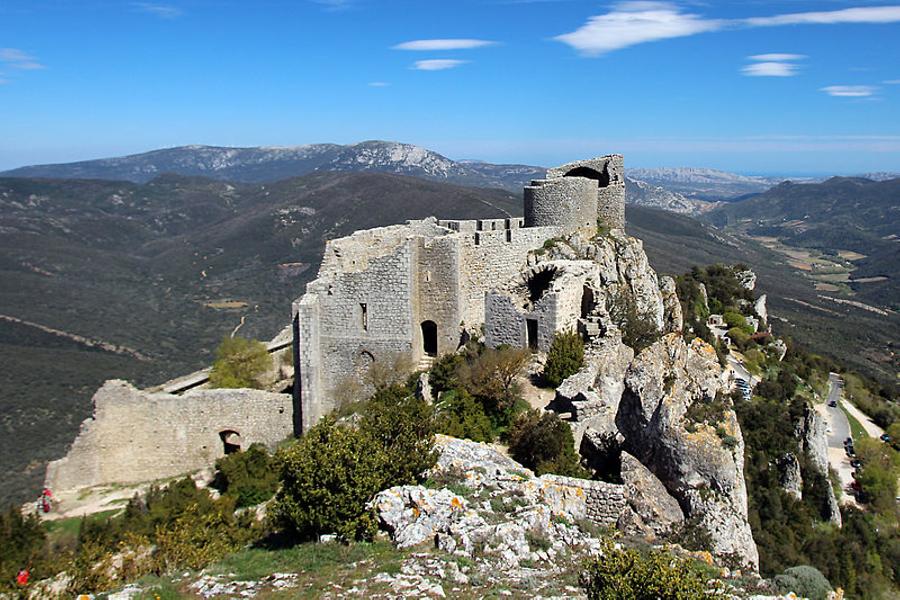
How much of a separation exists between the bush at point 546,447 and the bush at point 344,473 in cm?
288

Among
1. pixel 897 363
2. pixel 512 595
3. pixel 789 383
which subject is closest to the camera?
pixel 512 595

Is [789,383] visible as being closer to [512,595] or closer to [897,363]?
[512,595]

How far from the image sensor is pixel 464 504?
39.3ft

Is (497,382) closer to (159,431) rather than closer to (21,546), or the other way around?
(159,431)

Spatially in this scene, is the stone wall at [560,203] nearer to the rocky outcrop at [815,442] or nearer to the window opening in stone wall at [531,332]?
the window opening in stone wall at [531,332]

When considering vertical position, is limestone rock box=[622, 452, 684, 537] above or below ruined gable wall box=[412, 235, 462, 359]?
below

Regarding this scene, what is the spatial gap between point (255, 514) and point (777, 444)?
18.6 m

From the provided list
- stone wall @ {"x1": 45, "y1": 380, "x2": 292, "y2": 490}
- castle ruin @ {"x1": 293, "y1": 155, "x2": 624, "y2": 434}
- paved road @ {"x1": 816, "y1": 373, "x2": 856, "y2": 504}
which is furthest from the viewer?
paved road @ {"x1": 816, "y1": 373, "x2": 856, "y2": 504}

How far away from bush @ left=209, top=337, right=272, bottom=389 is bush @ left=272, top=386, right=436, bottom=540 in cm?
1340

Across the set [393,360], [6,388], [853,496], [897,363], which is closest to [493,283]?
[393,360]

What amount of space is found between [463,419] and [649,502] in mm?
5509

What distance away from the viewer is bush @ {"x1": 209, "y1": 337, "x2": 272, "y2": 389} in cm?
2592

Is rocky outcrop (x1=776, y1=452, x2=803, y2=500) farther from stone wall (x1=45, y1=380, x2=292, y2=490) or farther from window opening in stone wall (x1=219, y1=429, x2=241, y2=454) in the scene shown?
window opening in stone wall (x1=219, y1=429, x2=241, y2=454)

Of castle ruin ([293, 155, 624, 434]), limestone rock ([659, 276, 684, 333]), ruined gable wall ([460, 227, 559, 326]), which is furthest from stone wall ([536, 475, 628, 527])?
limestone rock ([659, 276, 684, 333])
